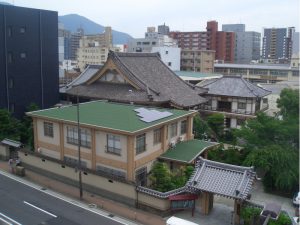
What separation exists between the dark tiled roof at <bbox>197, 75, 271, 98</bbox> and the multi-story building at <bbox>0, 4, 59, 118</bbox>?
21.7 m

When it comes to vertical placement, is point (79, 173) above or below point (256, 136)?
below

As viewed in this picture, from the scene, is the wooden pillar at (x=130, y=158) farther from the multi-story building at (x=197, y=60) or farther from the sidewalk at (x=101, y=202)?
the multi-story building at (x=197, y=60)

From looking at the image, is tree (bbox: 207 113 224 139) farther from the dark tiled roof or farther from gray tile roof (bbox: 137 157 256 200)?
gray tile roof (bbox: 137 157 256 200)

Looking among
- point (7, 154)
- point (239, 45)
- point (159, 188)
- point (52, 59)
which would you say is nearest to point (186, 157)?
point (159, 188)

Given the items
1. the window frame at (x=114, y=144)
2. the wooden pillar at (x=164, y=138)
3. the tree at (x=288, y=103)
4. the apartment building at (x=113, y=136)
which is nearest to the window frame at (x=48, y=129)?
the apartment building at (x=113, y=136)

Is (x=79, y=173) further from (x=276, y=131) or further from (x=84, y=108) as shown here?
(x=276, y=131)

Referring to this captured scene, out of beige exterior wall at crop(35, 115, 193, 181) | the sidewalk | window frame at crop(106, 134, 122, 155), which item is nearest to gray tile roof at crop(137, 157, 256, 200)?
the sidewalk

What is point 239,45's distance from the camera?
155 metres

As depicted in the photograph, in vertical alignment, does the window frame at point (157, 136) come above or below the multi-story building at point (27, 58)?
below

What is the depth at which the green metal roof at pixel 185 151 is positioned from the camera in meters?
29.0

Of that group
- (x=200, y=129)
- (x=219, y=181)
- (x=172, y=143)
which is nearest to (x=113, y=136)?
(x=172, y=143)

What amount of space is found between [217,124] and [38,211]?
85.2ft

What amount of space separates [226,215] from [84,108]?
1605 centimetres

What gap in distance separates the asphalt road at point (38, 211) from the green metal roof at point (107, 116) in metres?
6.23
